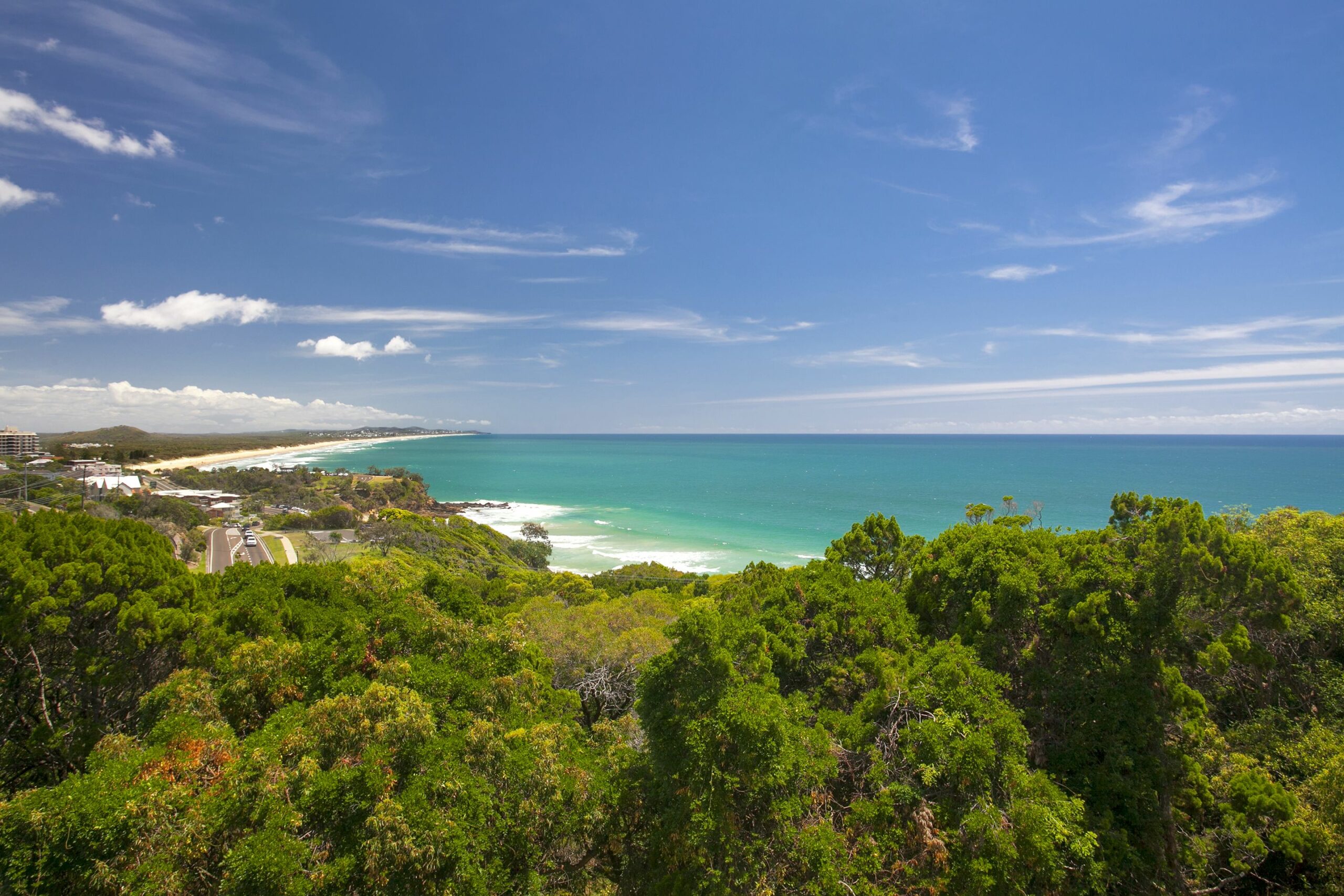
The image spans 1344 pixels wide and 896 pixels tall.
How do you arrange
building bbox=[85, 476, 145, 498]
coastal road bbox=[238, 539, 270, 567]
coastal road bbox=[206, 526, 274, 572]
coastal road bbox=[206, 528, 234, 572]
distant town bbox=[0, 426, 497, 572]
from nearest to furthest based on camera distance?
coastal road bbox=[206, 528, 234, 572] → coastal road bbox=[206, 526, 274, 572] → coastal road bbox=[238, 539, 270, 567] → distant town bbox=[0, 426, 497, 572] → building bbox=[85, 476, 145, 498]

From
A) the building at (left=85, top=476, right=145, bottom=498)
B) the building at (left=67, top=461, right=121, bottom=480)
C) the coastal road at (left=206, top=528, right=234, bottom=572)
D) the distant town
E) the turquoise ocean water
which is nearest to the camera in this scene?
the coastal road at (left=206, top=528, right=234, bottom=572)

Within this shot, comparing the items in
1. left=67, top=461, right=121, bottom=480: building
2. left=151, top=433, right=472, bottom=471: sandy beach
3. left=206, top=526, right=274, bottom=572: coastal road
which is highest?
left=67, top=461, right=121, bottom=480: building

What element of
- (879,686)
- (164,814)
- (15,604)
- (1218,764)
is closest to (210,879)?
(164,814)

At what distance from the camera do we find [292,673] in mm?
8453

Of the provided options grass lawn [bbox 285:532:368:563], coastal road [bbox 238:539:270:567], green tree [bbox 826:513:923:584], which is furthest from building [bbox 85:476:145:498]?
green tree [bbox 826:513:923:584]

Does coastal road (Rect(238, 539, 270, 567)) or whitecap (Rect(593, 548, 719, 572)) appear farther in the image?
whitecap (Rect(593, 548, 719, 572))

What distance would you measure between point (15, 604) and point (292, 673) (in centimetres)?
403

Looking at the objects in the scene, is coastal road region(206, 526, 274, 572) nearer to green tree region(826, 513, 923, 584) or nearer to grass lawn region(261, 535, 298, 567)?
grass lawn region(261, 535, 298, 567)

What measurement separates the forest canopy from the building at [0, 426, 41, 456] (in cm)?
10584

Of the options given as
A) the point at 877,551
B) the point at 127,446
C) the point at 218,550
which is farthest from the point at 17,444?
the point at 877,551

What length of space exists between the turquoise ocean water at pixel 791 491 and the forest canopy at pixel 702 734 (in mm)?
28581

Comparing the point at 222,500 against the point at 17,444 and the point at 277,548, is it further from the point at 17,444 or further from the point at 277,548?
the point at 17,444

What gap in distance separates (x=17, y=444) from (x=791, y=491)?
114m

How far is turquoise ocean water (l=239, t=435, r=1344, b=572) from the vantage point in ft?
159
